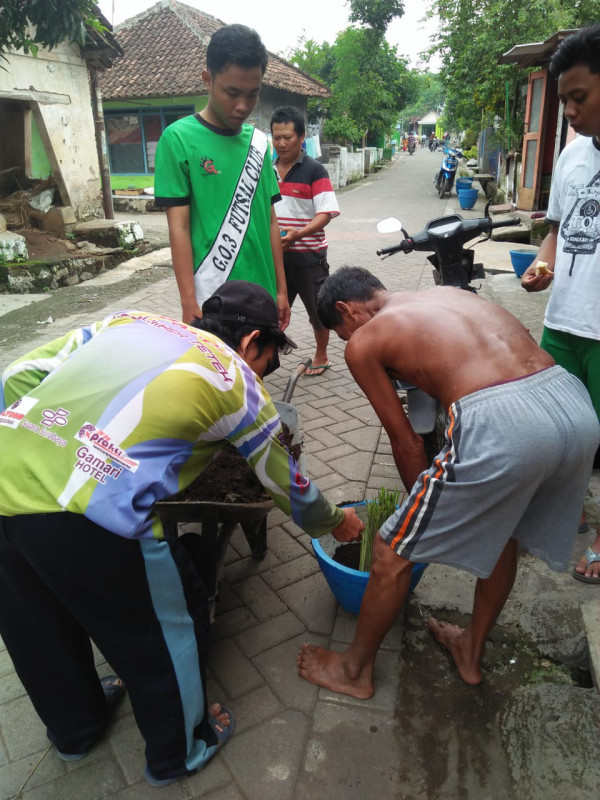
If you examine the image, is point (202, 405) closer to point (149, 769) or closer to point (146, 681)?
point (146, 681)

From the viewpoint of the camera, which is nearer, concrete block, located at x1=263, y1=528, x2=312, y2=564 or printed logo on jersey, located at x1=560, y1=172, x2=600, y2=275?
printed logo on jersey, located at x1=560, y1=172, x2=600, y2=275

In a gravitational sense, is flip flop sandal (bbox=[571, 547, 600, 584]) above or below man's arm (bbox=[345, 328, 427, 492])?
below

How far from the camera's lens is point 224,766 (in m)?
1.83

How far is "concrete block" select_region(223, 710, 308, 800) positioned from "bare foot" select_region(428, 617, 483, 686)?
59 cm

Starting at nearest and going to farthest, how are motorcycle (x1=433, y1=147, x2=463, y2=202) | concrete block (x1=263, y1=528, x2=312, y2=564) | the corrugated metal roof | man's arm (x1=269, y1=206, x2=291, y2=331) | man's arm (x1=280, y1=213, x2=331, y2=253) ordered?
concrete block (x1=263, y1=528, x2=312, y2=564), man's arm (x1=269, y1=206, x2=291, y2=331), man's arm (x1=280, y1=213, x2=331, y2=253), the corrugated metal roof, motorcycle (x1=433, y1=147, x2=463, y2=202)

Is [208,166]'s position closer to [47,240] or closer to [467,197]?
[47,240]

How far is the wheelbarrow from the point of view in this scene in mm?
1749

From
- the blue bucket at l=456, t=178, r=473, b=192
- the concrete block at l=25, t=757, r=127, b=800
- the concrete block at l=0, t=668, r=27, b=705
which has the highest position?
the blue bucket at l=456, t=178, r=473, b=192

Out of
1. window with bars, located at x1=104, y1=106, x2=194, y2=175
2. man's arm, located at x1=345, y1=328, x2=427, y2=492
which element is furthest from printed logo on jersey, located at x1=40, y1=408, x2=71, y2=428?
window with bars, located at x1=104, y1=106, x2=194, y2=175

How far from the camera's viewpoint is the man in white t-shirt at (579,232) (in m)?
2.07

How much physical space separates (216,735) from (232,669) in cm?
32

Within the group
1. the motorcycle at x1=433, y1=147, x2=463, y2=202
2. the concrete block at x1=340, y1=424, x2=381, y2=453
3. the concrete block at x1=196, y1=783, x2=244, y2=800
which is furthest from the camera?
the motorcycle at x1=433, y1=147, x2=463, y2=202

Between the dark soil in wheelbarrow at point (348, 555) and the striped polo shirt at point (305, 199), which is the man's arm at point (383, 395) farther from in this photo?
the striped polo shirt at point (305, 199)

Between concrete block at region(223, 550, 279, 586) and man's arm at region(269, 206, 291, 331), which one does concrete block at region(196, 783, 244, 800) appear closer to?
concrete block at region(223, 550, 279, 586)
